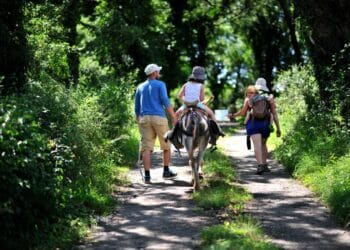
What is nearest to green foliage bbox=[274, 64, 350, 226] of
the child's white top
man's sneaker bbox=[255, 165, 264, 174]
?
man's sneaker bbox=[255, 165, 264, 174]

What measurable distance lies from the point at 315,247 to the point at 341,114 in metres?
6.91

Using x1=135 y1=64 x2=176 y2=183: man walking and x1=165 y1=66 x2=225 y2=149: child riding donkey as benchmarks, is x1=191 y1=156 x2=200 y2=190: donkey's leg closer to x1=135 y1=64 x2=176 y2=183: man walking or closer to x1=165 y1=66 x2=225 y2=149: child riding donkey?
x1=165 y1=66 x2=225 y2=149: child riding donkey

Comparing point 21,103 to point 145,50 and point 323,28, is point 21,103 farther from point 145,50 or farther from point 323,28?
point 145,50

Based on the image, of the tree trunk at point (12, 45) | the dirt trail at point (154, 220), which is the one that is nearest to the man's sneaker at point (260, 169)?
the dirt trail at point (154, 220)

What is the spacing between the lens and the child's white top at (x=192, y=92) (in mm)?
11305

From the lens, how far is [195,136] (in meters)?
10.8

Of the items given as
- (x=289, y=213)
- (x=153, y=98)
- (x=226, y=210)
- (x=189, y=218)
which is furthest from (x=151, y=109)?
(x=289, y=213)

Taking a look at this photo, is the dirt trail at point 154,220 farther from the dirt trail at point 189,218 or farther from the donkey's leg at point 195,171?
the donkey's leg at point 195,171

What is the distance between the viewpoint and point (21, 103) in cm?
826

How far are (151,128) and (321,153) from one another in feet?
11.5

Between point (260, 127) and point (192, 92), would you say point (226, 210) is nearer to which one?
point (192, 92)

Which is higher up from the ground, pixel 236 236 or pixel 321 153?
pixel 321 153

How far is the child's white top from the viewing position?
37.1 feet

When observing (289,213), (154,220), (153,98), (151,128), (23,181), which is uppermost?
(153,98)
